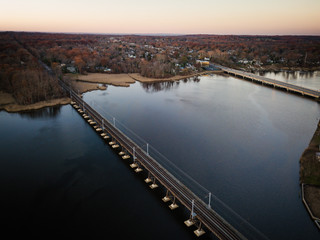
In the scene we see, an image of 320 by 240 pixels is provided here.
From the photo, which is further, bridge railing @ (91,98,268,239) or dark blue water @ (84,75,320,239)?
dark blue water @ (84,75,320,239)

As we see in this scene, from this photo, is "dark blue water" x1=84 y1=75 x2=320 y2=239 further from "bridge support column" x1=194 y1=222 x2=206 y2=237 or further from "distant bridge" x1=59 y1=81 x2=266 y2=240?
"bridge support column" x1=194 y1=222 x2=206 y2=237

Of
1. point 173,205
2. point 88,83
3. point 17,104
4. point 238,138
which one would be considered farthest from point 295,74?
point 17,104

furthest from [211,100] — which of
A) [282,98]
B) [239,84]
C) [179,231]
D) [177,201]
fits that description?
[179,231]

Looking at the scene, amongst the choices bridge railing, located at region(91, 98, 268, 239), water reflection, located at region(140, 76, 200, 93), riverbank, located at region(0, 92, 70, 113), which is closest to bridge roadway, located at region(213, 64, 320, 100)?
Result: water reflection, located at region(140, 76, 200, 93)

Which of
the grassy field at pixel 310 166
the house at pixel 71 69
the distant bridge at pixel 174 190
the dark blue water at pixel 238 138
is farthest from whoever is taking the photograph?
the house at pixel 71 69

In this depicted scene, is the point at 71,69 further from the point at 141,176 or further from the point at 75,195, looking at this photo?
the point at 75,195

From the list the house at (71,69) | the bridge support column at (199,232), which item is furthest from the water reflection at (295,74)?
the bridge support column at (199,232)

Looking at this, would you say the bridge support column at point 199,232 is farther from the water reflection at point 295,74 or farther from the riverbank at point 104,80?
the water reflection at point 295,74
